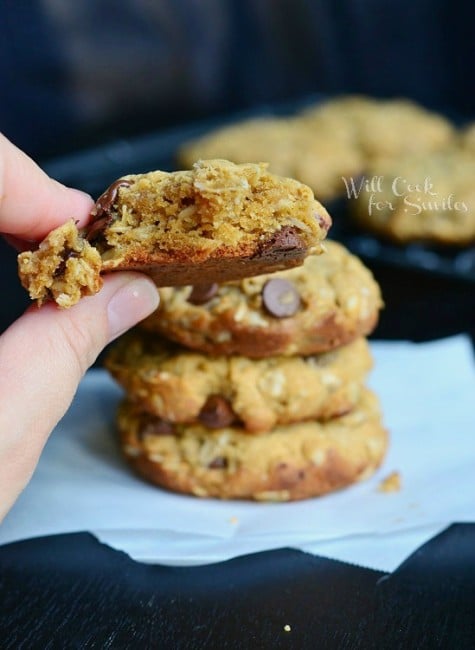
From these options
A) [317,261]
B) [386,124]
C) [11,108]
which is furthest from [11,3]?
[317,261]

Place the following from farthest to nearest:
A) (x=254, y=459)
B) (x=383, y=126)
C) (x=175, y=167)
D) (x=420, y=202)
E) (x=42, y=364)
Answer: (x=383, y=126) → (x=175, y=167) → (x=420, y=202) → (x=254, y=459) → (x=42, y=364)

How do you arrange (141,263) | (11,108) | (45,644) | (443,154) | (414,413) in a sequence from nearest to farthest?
(141,263) < (45,644) < (414,413) < (443,154) < (11,108)

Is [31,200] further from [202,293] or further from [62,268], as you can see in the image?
[202,293]

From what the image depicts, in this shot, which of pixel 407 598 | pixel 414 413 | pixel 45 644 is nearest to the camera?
pixel 45 644

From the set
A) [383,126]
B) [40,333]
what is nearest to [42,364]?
[40,333]

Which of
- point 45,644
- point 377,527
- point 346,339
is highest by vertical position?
point 346,339

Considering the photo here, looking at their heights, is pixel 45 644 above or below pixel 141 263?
below

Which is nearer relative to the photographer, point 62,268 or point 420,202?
point 62,268

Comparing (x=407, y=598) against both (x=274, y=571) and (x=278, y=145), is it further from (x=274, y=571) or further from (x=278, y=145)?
(x=278, y=145)

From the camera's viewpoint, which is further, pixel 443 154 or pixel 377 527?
pixel 443 154
